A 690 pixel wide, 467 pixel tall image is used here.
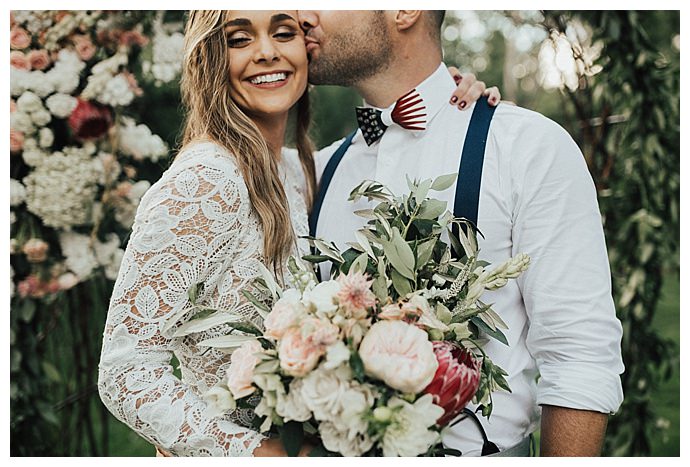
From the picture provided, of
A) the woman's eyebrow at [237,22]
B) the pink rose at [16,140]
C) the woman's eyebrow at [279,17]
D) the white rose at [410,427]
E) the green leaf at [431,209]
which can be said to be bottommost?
the white rose at [410,427]

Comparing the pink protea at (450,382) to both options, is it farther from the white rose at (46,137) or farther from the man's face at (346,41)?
the white rose at (46,137)

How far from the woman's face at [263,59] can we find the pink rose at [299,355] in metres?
0.92

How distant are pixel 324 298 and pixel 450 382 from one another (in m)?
0.31

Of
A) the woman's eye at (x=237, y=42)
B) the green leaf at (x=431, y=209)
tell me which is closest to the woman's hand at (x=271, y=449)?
the green leaf at (x=431, y=209)

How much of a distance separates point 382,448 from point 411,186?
0.66 m

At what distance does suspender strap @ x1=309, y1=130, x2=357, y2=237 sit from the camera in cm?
246

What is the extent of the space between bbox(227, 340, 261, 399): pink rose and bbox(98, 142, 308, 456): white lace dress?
0.84ft

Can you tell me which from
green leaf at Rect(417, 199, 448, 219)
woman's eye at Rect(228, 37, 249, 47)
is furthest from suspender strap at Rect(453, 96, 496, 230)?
woman's eye at Rect(228, 37, 249, 47)

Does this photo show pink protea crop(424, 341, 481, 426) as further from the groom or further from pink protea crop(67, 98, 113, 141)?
pink protea crop(67, 98, 113, 141)

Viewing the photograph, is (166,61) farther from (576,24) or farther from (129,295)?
(576,24)

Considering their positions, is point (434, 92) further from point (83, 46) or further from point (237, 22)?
point (83, 46)

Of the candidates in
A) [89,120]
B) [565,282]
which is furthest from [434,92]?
[89,120]

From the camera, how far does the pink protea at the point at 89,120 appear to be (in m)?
3.18

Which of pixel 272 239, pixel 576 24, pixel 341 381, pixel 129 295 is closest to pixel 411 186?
pixel 272 239
